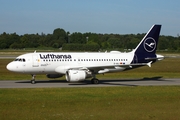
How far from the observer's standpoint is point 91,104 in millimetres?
22547

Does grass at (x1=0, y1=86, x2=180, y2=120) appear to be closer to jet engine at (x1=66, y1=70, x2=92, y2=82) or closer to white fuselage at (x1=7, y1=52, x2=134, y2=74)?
jet engine at (x1=66, y1=70, x2=92, y2=82)

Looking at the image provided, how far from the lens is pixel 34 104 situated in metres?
22.2

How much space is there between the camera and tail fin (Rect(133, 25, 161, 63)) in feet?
138

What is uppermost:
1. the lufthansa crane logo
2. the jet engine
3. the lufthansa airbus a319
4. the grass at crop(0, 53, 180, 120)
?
the lufthansa crane logo

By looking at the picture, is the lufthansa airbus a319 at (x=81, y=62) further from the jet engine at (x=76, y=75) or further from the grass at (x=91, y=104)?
the grass at (x=91, y=104)

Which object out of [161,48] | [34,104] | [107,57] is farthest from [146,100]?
[161,48]

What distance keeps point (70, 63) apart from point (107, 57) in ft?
15.0

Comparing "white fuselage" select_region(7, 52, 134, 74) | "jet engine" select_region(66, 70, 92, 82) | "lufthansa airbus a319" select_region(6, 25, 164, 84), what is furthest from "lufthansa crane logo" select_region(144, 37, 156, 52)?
"jet engine" select_region(66, 70, 92, 82)

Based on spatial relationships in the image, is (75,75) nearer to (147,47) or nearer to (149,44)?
(147,47)

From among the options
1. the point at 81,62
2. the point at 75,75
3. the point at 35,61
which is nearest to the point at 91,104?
the point at 75,75

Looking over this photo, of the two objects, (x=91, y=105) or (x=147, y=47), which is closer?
(x=91, y=105)

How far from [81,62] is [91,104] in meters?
16.6

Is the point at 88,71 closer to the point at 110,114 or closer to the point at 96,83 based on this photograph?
the point at 96,83

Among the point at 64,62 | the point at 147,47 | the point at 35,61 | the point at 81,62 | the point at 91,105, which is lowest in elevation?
the point at 91,105
